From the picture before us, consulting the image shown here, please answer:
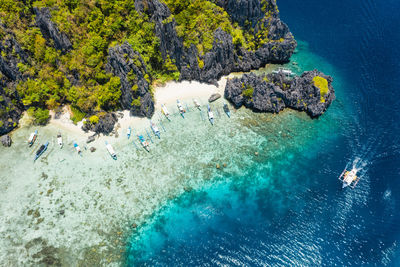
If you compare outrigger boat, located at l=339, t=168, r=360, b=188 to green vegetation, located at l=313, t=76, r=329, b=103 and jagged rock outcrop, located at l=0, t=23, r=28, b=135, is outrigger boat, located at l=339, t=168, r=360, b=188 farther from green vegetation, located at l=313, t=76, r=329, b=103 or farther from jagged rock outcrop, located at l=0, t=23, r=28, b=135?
jagged rock outcrop, located at l=0, t=23, r=28, b=135

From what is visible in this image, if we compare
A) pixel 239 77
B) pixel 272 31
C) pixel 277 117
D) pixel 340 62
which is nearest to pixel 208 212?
pixel 277 117

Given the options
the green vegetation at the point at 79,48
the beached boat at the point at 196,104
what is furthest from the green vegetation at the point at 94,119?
the beached boat at the point at 196,104

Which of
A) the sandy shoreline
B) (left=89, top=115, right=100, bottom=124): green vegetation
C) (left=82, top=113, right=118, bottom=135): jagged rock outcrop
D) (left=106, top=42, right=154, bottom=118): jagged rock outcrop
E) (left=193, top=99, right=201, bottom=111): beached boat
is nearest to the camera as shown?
→ (left=106, top=42, right=154, bottom=118): jagged rock outcrop

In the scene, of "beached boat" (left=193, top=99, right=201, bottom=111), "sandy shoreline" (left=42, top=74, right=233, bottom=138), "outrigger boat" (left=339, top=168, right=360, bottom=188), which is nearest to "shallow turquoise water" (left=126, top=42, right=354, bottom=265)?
"outrigger boat" (left=339, top=168, right=360, bottom=188)

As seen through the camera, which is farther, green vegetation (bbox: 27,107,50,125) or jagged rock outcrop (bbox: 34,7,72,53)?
green vegetation (bbox: 27,107,50,125)

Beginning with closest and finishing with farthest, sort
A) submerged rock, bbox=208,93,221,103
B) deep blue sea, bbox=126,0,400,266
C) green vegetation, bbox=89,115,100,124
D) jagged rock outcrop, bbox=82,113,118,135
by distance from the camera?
deep blue sea, bbox=126,0,400,266, green vegetation, bbox=89,115,100,124, jagged rock outcrop, bbox=82,113,118,135, submerged rock, bbox=208,93,221,103

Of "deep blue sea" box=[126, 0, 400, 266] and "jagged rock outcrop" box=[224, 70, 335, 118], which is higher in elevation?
"jagged rock outcrop" box=[224, 70, 335, 118]

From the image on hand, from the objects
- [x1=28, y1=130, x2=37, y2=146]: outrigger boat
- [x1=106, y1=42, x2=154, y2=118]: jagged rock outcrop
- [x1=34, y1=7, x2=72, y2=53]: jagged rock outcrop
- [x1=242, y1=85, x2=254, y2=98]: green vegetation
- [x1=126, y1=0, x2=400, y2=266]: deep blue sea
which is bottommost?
[x1=126, y1=0, x2=400, y2=266]: deep blue sea
